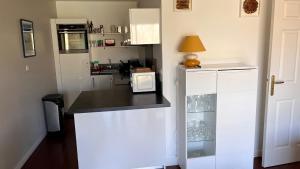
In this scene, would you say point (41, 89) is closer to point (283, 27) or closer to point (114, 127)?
point (114, 127)

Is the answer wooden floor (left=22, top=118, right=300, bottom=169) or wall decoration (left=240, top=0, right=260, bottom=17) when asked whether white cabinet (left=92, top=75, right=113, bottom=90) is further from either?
wall decoration (left=240, top=0, right=260, bottom=17)

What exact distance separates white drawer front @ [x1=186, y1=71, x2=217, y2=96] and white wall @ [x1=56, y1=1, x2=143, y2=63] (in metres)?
2.94

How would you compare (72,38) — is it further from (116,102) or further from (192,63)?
(192,63)

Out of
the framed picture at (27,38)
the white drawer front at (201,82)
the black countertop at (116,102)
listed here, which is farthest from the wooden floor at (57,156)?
the framed picture at (27,38)

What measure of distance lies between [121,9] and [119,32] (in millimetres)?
552

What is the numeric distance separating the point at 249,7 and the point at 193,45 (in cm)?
90

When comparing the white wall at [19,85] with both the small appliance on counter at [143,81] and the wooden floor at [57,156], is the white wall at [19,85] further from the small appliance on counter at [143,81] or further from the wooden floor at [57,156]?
the small appliance on counter at [143,81]

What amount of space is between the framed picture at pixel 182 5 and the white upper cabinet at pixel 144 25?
214mm

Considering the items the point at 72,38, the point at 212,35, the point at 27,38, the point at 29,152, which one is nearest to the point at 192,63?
the point at 212,35

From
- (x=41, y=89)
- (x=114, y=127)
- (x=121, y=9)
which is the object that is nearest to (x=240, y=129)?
(x=114, y=127)

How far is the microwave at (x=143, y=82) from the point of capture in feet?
8.75

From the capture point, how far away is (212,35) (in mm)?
2643

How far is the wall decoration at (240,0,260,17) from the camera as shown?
2.63m

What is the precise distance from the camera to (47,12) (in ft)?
14.2
